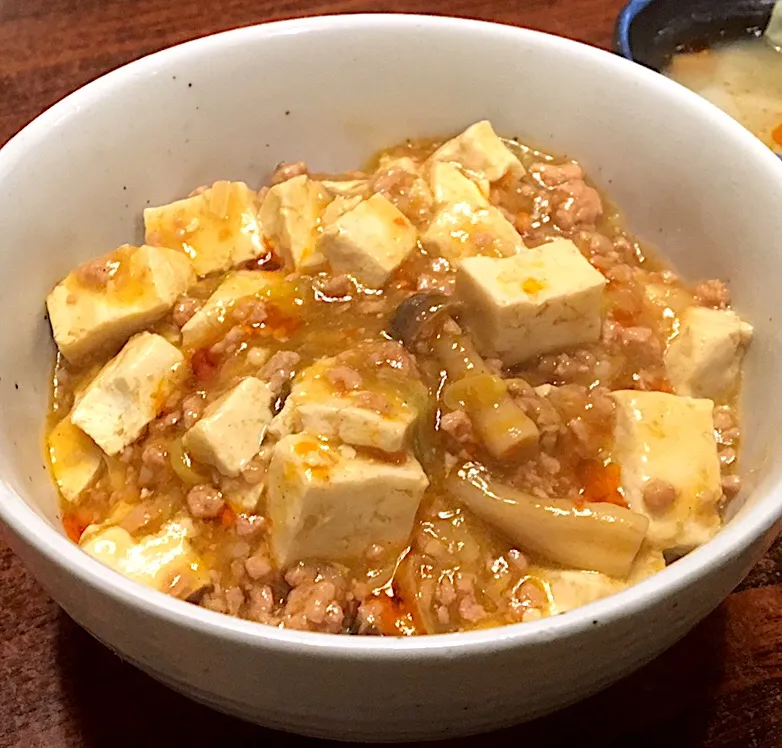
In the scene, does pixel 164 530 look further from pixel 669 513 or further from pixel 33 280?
pixel 669 513

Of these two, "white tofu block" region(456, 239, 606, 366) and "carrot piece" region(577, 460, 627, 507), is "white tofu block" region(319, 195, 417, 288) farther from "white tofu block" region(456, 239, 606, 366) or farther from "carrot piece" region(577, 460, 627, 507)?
"carrot piece" region(577, 460, 627, 507)

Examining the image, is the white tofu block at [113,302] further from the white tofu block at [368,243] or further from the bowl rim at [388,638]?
the bowl rim at [388,638]

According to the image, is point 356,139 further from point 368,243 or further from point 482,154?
point 368,243

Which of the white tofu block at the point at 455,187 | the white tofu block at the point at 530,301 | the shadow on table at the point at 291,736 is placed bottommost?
the shadow on table at the point at 291,736

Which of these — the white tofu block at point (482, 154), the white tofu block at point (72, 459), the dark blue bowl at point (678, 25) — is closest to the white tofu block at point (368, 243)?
the white tofu block at point (482, 154)

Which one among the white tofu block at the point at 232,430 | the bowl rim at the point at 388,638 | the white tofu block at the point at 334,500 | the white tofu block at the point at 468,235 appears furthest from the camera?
the white tofu block at the point at 468,235

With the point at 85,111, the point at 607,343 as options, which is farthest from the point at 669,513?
the point at 85,111
